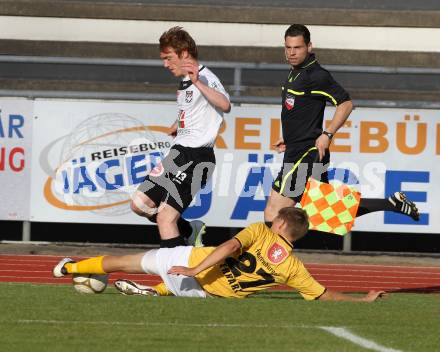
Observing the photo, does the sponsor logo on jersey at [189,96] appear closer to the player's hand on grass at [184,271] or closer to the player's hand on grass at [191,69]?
the player's hand on grass at [191,69]

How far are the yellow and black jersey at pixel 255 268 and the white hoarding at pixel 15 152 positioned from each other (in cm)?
570

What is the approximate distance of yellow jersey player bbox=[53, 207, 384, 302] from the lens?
8664mm

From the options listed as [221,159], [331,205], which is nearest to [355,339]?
[331,205]

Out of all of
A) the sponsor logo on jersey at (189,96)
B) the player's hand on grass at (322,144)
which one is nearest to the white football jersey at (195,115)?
the sponsor logo on jersey at (189,96)

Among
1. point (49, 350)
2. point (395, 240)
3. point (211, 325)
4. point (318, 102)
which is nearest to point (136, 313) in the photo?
point (211, 325)

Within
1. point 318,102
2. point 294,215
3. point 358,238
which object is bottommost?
point 358,238

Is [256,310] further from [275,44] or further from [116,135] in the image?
[275,44]

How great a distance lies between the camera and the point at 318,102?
10328mm

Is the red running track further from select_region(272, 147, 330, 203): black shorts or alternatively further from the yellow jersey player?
the yellow jersey player

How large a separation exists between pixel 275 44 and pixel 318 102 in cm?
959

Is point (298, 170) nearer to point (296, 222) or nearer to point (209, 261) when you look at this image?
point (296, 222)

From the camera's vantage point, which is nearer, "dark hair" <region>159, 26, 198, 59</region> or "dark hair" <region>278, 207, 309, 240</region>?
"dark hair" <region>278, 207, 309, 240</region>

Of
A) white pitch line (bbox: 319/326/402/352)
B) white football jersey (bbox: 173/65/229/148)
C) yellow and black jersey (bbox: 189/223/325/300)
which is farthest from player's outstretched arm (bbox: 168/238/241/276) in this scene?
white football jersey (bbox: 173/65/229/148)

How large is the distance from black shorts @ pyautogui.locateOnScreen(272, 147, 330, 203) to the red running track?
1147 mm
